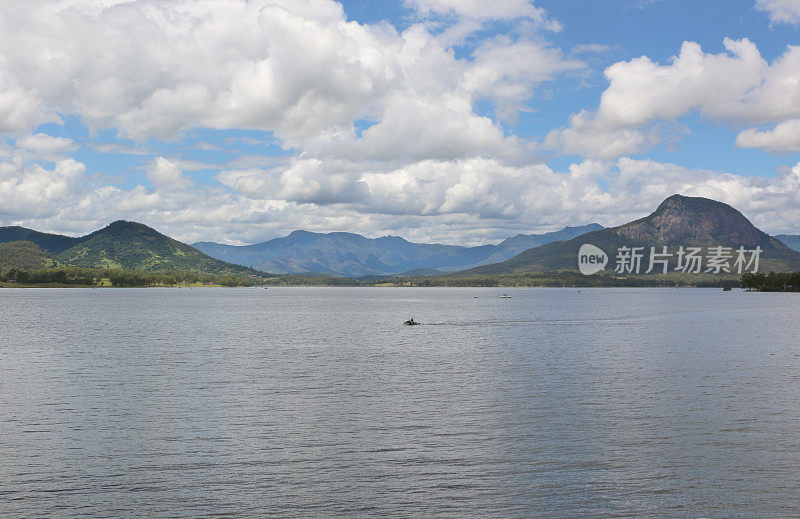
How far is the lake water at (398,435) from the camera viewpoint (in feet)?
111

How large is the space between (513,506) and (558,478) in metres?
5.71

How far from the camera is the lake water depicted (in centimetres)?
3394

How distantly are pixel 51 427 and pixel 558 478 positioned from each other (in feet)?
133

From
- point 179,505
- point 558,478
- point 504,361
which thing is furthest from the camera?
point 504,361

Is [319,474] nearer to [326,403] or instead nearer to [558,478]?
[558,478]

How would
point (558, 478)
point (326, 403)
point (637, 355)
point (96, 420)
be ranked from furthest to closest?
point (637, 355), point (326, 403), point (96, 420), point (558, 478)

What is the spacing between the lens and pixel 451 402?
202ft

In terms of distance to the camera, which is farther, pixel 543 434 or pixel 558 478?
pixel 543 434

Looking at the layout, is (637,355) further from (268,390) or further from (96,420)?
(96,420)

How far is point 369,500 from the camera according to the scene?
33844 mm

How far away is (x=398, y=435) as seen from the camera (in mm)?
47906

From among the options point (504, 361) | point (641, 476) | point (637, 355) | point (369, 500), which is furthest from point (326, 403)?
point (637, 355)

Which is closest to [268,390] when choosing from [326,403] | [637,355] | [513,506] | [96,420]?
[326,403]

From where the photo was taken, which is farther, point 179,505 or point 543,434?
point 543,434
